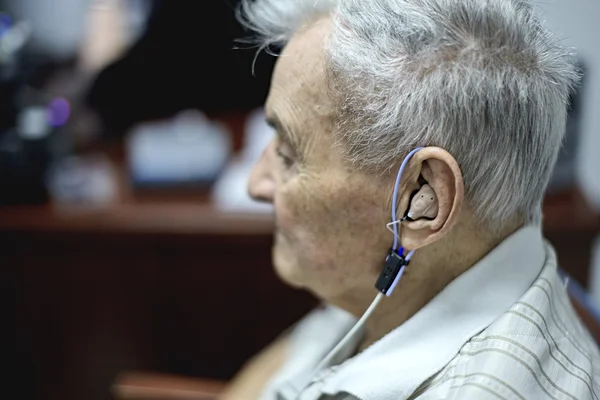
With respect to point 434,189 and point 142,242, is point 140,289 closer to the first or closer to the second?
point 142,242

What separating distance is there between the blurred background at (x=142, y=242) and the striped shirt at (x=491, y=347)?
0.64m

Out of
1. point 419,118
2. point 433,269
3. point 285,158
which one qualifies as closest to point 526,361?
point 433,269

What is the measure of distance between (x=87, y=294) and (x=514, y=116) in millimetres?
1158

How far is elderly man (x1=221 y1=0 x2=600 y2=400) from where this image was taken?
75 cm

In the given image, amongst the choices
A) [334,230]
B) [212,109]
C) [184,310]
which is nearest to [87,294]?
[184,310]

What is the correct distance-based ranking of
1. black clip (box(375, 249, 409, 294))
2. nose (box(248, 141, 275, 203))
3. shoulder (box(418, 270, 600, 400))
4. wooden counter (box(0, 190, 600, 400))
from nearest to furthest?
1. shoulder (box(418, 270, 600, 400))
2. black clip (box(375, 249, 409, 294))
3. nose (box(248, 141, 275, 203))
4. wooden counter (box(0, 190, 600, 400))

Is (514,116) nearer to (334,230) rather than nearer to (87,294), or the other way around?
(334,230)

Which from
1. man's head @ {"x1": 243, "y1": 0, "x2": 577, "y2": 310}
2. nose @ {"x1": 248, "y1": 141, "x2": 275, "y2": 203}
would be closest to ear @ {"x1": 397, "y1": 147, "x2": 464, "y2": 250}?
man's head @ {"x1": 243, "y1": 0, "x2": 577, "y2": 310}

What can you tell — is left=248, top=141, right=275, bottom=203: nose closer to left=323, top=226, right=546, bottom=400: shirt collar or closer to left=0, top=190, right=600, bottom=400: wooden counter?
left=323, top=226, right=546, bottom=400: shirt collar

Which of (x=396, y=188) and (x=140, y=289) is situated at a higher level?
(x=396, y=188)

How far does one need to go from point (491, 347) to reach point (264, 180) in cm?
40

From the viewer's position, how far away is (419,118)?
757 millimetres

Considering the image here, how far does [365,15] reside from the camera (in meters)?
0.79

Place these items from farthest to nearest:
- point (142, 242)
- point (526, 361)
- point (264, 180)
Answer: point (142, 242), point (264, 180), point (526, 361)
